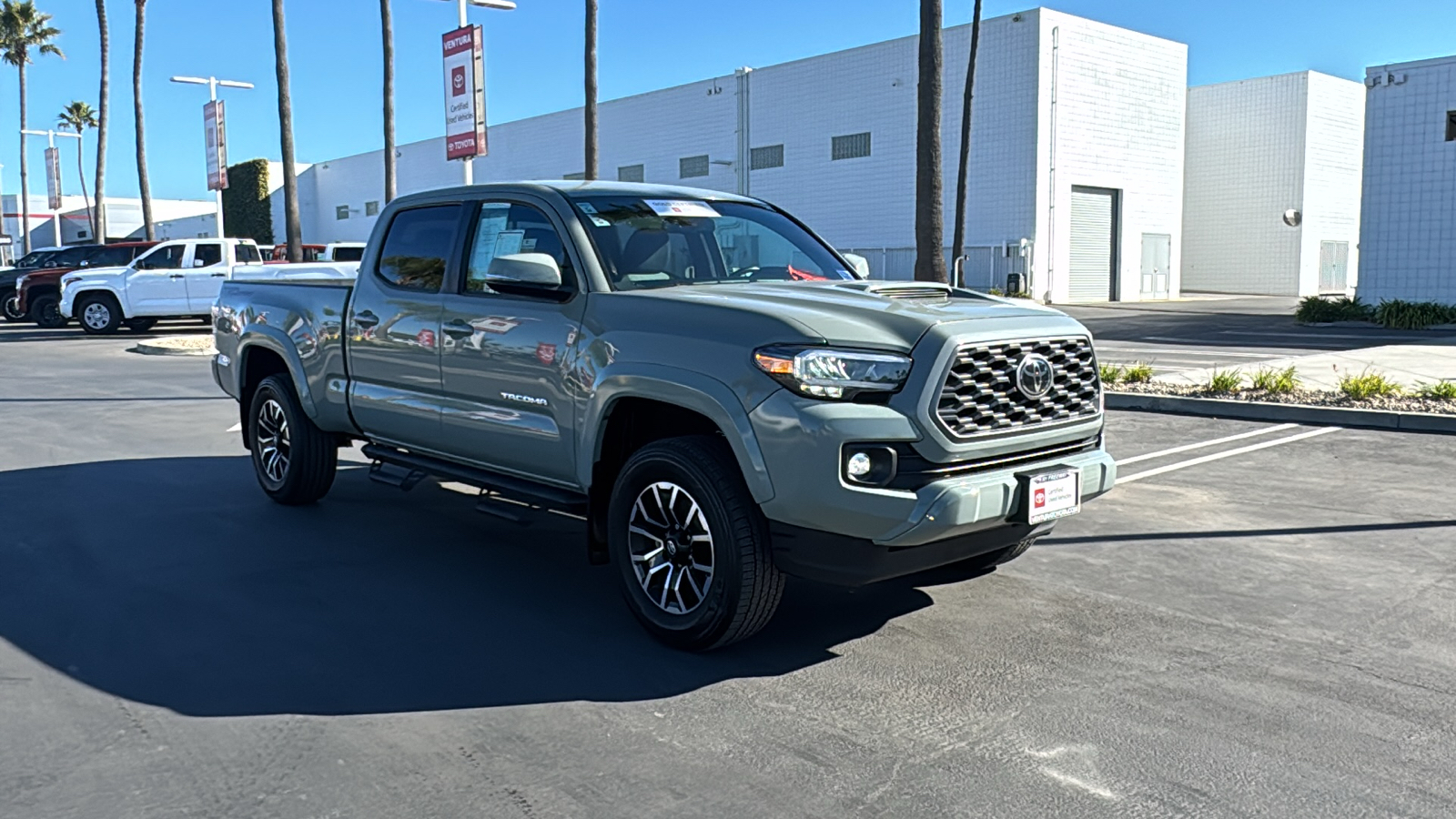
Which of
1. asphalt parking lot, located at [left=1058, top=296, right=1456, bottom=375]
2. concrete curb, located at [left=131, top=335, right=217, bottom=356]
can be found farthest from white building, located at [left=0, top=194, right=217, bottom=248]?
asphalt parking lot, located at [left=1058, top=296, right=1456, bottom=375]

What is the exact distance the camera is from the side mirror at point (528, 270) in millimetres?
5133

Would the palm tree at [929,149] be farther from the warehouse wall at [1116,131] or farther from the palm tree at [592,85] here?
the warehouse wall at [1116,131]

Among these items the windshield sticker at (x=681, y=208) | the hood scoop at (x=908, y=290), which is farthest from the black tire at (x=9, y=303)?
the hood scoop at (x=908, y=290)

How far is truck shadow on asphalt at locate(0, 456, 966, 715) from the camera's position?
444cm

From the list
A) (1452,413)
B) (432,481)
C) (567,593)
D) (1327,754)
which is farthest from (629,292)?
(1452,413)

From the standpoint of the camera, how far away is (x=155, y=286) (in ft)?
83.0

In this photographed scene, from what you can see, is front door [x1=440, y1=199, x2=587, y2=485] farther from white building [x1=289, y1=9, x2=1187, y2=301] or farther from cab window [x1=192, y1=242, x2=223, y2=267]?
white building [x1=289, y1=9, x2=1187, y2=301]

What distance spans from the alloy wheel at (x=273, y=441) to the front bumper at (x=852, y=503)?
429 cm

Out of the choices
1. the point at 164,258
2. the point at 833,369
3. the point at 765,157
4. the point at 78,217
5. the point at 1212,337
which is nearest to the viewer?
the point at 833,369

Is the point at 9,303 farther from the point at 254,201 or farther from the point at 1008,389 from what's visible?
the point at 254,201

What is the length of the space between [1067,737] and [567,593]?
2.55 meters

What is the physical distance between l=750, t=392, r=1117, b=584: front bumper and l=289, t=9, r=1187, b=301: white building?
32769 mm

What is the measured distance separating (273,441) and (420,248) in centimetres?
213

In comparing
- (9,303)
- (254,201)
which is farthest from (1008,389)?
(254,201)
